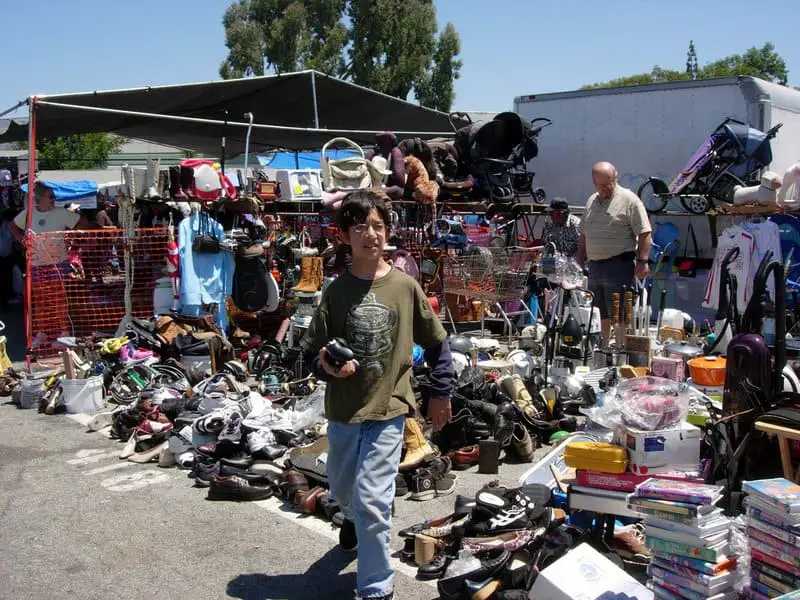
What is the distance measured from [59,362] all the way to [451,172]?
6445 millimetres

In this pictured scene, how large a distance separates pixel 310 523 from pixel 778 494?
2991 millimetres

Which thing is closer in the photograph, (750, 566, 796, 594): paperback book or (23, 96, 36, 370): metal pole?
(750, 566, 796, 594): paperback book

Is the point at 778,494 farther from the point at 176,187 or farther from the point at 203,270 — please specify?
the point at 176,187

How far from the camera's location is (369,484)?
3898 millimetres

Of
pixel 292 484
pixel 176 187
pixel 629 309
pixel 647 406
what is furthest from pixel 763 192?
pixel 292 484

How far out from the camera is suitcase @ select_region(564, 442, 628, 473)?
174 inches

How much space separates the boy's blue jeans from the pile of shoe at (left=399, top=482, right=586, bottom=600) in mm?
385

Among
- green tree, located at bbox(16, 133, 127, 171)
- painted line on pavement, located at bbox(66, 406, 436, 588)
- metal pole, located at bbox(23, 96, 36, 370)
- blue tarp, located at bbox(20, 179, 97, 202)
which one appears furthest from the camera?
green tree, located at bbox(16, 133, 127, 171)

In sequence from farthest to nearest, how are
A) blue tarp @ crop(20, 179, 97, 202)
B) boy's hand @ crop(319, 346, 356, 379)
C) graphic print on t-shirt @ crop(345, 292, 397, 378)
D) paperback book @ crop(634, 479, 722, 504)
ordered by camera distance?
blue tarp @ crop(20, 179, 97, 202)
graphic print on t-shirt @ crop(345, 292, 397, 378)
boy's hand @ crop(319, 346, 356, 379)
paperback book @ crop(634, 479, 722, 504)

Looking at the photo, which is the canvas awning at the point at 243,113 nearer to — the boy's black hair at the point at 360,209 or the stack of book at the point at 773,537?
the boy's black hair at the point at 360,209

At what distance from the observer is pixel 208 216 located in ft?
32.9

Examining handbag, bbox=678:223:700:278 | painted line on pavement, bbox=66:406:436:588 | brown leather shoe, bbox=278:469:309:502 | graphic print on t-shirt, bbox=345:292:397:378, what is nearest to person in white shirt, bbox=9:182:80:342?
painted line on pavement, bbox=66:406:436:588

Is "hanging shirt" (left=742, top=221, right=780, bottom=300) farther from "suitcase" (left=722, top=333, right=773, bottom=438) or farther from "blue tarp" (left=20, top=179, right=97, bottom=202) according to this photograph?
"blue tarp" (left=20, top=179, right=97, bottom=202)

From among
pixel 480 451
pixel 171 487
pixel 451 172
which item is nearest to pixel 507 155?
pixel 451 172
